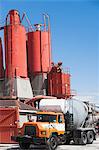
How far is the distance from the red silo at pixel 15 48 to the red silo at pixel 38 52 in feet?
10.6

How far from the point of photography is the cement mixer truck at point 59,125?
19191 mm

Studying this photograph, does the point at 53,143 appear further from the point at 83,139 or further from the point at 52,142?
the point at 83,139

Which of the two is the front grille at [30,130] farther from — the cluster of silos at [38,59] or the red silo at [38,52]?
the red silo at [38,52]

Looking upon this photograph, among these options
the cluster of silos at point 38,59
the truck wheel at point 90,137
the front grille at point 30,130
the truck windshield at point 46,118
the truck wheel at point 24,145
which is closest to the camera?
the front grille at point 30,130

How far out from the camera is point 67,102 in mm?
22828

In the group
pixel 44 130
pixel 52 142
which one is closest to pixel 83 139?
pixel 52 142

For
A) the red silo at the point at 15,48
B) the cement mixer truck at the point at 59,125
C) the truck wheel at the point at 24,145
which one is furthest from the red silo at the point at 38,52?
the truck wheel at the point at 24,145

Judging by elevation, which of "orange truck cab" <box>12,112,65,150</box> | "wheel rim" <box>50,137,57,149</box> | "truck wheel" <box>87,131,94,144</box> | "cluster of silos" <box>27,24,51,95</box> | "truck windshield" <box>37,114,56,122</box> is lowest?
"truck wheel" <box>87,131,94,144</box>

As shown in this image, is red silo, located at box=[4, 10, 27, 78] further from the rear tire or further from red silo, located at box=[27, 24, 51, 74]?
the rear tire

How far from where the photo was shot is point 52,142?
19.3 metres

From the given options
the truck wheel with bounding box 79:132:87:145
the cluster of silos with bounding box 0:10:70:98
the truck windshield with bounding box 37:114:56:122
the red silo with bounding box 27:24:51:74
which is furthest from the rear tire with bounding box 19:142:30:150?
the red silo with bounding box 27:24:51:74

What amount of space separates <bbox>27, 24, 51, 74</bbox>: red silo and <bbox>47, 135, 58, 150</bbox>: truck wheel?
3067cm

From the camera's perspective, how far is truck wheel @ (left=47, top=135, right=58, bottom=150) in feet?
62.1

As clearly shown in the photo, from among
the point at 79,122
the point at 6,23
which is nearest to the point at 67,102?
the point at 79,122
